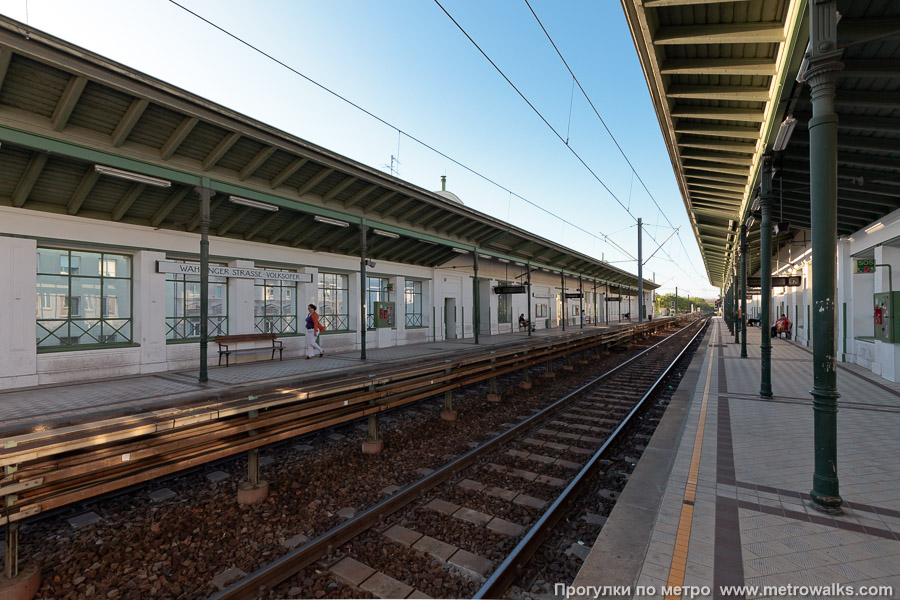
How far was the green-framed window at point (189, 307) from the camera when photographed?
40.7 feet

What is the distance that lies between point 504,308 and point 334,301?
48.6 feet

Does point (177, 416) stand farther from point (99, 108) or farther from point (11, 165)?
point (11, 165)

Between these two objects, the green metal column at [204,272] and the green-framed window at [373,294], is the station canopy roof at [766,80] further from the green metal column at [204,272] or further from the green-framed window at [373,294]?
the green-framed window at [373,294]

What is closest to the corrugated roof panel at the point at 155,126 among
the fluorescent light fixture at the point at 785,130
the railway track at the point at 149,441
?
the railway track at the point at 149,441

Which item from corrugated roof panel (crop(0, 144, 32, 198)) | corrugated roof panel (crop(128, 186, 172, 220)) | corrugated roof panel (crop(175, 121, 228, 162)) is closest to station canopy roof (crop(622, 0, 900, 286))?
corrugated roof panel (crop(175, 121, 228, 162))

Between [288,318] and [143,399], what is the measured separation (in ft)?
25.7

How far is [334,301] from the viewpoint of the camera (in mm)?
17328

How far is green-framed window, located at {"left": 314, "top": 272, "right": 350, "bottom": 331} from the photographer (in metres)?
16.8

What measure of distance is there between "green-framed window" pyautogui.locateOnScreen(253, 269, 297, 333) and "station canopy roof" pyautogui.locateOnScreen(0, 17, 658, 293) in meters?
1.58

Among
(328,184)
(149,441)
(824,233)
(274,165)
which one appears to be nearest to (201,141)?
(274,165)

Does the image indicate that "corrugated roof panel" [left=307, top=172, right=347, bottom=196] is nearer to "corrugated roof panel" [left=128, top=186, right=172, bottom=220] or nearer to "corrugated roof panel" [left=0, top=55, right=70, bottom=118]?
"corrugated roof panel" [left=128, top=186, right=172, bottom=220]

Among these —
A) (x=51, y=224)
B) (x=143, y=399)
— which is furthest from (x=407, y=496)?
(x=51, y=224)

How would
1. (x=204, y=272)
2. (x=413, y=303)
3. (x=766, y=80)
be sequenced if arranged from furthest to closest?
(x=413, y=303) → (x=204, y=272) → (x=766, y=80)

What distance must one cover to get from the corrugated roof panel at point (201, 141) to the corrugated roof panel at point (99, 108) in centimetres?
128
